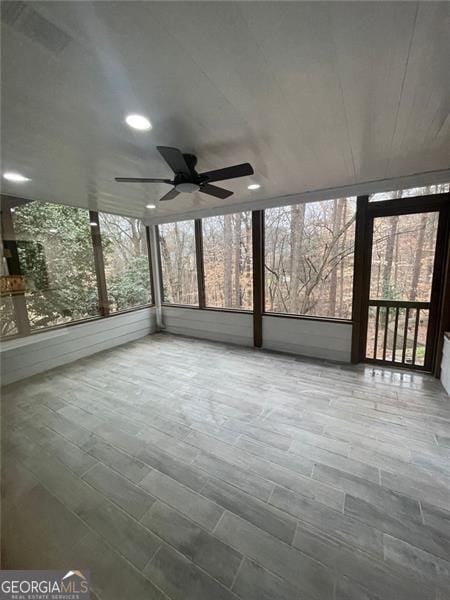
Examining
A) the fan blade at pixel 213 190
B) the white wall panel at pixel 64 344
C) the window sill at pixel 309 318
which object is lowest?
the white wall panel at pixel 64 344

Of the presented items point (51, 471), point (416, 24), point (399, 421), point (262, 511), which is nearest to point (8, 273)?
point (51, 471)

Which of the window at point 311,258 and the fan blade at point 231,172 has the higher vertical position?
the fan blade at point 231,172

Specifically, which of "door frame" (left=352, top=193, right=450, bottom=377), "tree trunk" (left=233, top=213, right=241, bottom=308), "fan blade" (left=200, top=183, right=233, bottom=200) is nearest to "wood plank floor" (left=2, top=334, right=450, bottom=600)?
"door frame" (left=352, top=193, right=450, bottom=377)

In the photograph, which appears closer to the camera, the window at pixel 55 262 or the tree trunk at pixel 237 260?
the window at pixel 55 262

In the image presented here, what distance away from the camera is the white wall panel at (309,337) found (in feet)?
12.1

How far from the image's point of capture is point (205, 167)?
8.54 ft

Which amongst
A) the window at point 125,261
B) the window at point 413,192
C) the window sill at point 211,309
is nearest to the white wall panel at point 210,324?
the window sill at point 211,309

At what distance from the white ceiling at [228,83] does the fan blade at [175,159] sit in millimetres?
181

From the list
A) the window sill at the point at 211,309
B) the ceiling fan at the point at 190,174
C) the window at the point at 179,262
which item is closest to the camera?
the ceiling fan at the point at 190,174

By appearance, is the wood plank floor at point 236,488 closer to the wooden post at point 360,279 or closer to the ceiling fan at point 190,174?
the wooden post at point 360,279

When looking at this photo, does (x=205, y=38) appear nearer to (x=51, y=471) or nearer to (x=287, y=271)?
(x=51, y=471)

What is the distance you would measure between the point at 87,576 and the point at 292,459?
143cm

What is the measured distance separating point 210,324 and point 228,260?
1.37 meters

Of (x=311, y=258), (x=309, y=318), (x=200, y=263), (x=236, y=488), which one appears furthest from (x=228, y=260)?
(x=236, y=488)
